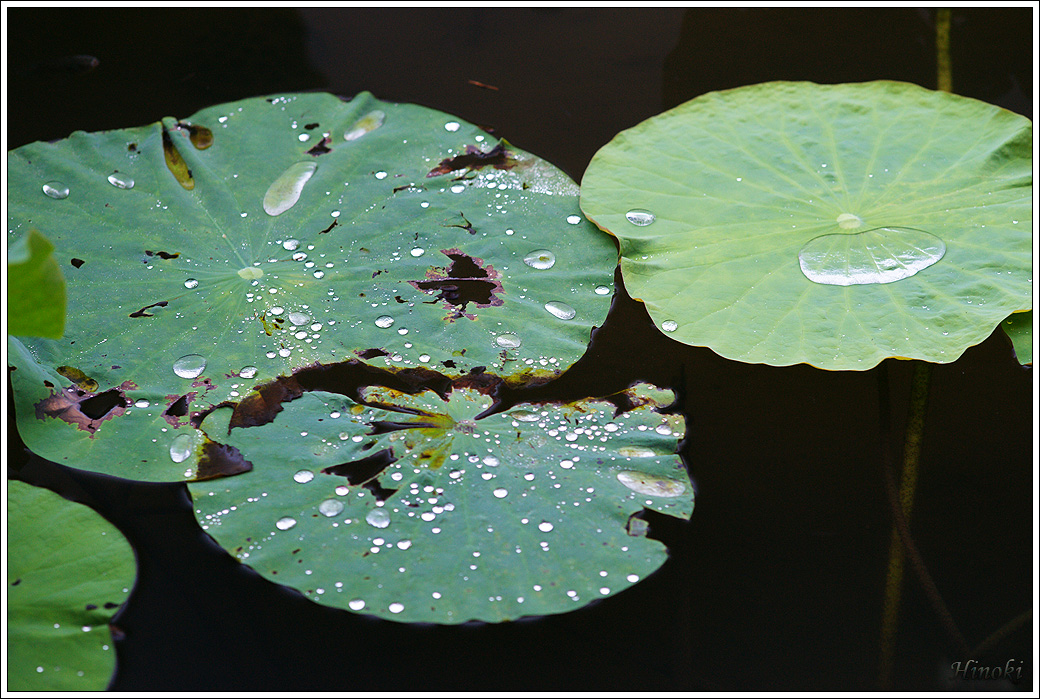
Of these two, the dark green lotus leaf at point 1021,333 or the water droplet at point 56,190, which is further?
the water droplet at point 56,190

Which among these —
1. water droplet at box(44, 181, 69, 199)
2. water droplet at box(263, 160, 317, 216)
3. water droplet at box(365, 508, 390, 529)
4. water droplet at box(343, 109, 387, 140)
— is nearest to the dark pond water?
water droplet at box(365, 508, 390, 529)

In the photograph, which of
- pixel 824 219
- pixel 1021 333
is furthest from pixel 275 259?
pixel 1021 333

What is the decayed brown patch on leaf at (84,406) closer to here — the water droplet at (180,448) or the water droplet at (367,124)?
the water droplet at (180,448)

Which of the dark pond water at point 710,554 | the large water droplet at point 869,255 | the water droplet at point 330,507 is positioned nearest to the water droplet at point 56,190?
the dark pond water at point 710,554

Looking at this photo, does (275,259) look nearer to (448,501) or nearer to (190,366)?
(190,366)

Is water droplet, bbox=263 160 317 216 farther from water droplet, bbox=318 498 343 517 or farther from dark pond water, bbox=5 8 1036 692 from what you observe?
water droplet, bbox=318 498 343 517

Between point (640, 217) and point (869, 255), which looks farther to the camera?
point (640, 217)
